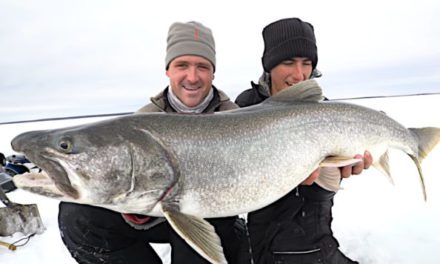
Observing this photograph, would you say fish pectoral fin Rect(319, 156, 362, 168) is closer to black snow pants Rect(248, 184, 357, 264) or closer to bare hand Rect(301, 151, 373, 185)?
bare hand Rect(301, 151, 373, 185)

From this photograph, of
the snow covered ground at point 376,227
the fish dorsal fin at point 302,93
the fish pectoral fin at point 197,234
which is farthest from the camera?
the snow covered ground at point 376,227

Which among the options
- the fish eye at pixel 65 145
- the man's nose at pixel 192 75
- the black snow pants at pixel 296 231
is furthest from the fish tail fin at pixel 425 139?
the fish eye at pixel 65 145

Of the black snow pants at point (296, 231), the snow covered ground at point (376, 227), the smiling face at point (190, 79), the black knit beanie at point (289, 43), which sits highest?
the black knit beanie at point (289, 43)

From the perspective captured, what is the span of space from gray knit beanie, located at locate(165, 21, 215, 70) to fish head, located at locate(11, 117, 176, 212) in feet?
4.57

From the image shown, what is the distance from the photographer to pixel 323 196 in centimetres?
313

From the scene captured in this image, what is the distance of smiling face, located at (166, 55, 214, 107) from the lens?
332cm

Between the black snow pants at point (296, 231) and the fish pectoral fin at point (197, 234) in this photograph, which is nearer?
the fish pectoral fin at point (197, 234)

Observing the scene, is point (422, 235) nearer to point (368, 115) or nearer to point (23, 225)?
point (368, 115)

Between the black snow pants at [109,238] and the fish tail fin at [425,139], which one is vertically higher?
the fish tail fin at [425,139]

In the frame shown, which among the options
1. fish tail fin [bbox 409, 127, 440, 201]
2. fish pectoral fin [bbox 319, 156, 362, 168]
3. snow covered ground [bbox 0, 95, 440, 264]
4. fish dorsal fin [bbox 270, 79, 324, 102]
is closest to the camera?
fish pectoral fin [bbox 319, 156, 362, 168]

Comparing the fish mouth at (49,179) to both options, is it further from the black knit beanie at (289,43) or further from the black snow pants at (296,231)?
the black knit beanie at (289,43)

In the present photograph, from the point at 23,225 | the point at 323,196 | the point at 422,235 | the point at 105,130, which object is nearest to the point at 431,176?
the point at 422,235

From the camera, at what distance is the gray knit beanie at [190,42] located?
3.36 metres

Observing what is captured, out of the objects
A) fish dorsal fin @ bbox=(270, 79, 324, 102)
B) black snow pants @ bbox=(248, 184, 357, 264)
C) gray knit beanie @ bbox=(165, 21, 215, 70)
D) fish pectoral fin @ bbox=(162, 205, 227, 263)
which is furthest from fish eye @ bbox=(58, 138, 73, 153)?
black snow pants @ bbox=(248, 184, 357, 264)
